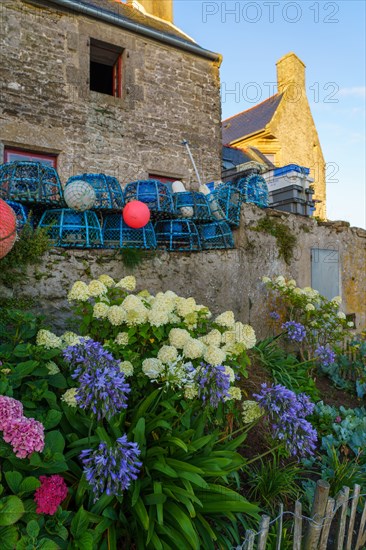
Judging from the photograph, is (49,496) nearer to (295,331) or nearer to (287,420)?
(287,420)

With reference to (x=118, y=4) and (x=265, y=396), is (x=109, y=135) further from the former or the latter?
(x=265, y=396)

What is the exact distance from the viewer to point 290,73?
54.5ft

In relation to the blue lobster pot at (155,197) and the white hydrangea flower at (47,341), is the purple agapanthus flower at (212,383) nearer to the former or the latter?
the white hydrangea flower at (47,341)

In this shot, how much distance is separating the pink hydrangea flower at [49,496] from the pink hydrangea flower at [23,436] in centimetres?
18

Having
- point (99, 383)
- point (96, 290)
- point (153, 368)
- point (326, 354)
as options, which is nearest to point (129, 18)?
point (326, 354)

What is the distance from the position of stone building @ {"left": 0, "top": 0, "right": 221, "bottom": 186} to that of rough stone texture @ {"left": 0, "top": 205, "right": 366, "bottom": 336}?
3119 mm

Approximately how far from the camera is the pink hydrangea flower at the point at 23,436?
5.59 ft

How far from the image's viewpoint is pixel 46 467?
5.98ft

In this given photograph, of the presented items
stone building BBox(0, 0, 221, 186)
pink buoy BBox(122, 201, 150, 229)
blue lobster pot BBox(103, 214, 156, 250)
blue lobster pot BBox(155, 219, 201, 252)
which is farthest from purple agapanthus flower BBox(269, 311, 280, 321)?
stone building BBox(0, 0, 221, 186)

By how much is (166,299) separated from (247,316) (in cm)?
292

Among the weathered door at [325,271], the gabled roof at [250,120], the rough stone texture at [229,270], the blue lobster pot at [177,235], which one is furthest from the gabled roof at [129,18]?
the gabled roof at [250,120]

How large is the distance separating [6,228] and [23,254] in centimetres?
60

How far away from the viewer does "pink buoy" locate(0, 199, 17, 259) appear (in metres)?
3.50

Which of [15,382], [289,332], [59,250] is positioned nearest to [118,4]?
[59,250]
